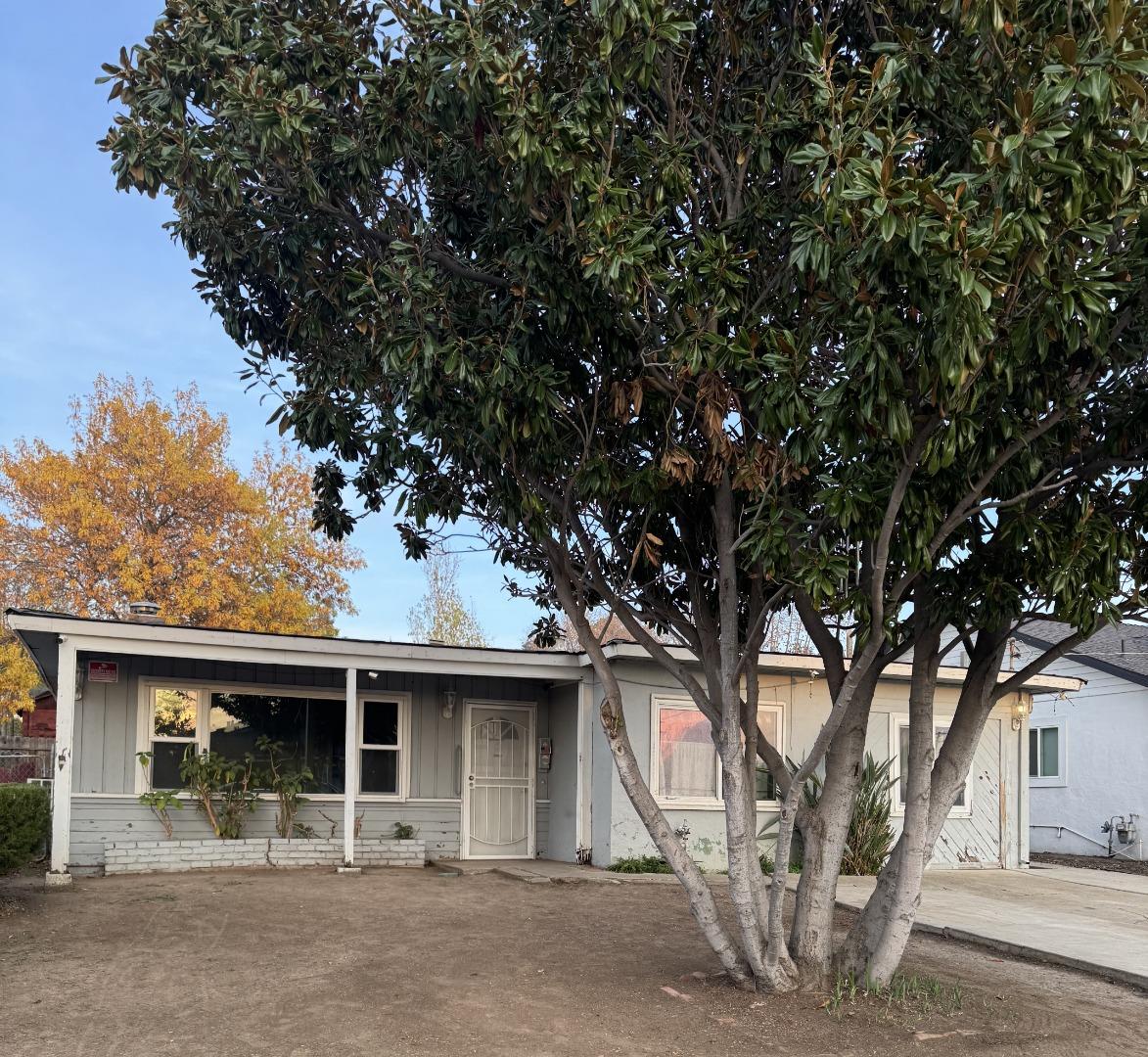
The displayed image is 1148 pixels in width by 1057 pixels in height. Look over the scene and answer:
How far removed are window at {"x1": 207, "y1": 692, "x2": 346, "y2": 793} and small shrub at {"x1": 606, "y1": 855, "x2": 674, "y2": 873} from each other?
361 cm

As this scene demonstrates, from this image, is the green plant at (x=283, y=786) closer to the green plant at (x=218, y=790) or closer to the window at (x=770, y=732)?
the green plant at (x=218, y=790)

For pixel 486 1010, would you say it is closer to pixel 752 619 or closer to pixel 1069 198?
pixel 752 619

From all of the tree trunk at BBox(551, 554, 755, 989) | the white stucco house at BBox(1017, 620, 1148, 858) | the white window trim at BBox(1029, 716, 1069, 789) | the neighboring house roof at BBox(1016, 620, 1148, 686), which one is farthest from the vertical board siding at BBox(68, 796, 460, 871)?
the white window trim at BBox(1029, 716, 1069, 789)

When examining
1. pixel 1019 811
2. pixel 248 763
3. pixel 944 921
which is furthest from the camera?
pixel 1019 811

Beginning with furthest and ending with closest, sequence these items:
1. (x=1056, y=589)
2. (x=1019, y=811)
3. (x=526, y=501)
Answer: (x=1019, y=811) → (x=526, y=501) → (x=1056, y=589)

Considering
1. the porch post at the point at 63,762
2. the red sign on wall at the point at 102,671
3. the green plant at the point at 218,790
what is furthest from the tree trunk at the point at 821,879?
the red sign on wall at the point at 102,671

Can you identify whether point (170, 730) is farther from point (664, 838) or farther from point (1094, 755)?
point (1094, 755)

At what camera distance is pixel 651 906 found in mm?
11383

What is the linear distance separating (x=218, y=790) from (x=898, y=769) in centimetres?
904

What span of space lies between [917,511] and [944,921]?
20.3ft

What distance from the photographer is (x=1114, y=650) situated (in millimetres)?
21375

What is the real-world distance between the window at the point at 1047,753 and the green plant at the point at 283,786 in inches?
559

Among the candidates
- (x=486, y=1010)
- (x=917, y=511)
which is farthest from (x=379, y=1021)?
(x=917, y=511)

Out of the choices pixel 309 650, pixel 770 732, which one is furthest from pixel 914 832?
pixel 770 732
